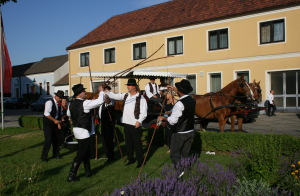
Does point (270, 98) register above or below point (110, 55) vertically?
below

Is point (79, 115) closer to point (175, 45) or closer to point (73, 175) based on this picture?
point (73, 175)

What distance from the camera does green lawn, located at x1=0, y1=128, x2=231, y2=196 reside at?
15.4 feet

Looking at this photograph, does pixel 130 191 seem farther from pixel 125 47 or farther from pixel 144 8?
pixel 144 8

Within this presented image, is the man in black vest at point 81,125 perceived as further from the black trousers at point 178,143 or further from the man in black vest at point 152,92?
the man in black vest at point 152,92

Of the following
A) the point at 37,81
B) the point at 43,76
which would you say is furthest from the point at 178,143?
the point at 37,81

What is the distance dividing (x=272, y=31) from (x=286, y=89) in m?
3.97

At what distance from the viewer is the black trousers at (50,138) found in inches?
273

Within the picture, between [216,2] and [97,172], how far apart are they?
1805cm

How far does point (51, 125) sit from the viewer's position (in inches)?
280

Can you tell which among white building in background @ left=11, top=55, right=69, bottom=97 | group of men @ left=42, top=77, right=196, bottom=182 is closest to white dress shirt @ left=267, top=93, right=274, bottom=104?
group of men @ left=42, top=77, right=196, bottom=182

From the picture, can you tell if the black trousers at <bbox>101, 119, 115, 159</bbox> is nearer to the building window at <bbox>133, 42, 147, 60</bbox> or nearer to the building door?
the building door

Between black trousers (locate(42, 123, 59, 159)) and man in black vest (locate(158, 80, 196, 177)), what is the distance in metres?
3.62

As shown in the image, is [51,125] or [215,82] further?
[215,82]

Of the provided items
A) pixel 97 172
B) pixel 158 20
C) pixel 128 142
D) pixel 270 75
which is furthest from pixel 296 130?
pixel 158 20
